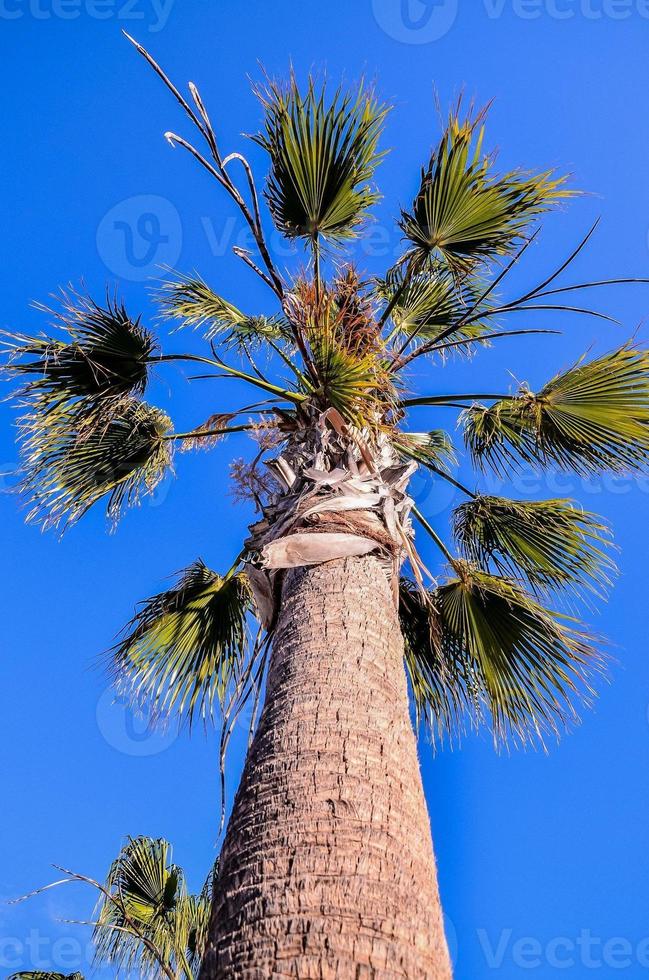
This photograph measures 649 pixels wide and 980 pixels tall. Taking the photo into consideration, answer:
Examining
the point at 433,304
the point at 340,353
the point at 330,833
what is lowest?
the point at 330,833

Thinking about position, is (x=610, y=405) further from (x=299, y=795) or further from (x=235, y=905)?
(x=235, y=905)

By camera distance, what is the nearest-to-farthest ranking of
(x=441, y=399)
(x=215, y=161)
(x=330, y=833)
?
1. (x=330, y=833)
2. (x=215, y=161)
3. (x=441, y=399)

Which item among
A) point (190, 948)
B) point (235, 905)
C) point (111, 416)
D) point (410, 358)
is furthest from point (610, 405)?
point (190, 948)

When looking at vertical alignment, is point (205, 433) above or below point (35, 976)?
above

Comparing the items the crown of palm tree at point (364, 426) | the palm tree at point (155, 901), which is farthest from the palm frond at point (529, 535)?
the palm tree at point (155, 901)

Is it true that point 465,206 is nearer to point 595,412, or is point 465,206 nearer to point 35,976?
point 595,412

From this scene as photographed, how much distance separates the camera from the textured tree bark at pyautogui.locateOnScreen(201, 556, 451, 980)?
1.68 metres

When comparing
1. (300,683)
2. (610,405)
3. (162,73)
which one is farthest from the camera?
(610,405)

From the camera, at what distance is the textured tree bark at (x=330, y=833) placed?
1680mm

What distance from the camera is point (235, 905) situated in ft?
6.02

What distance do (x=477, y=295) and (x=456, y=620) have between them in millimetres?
2820

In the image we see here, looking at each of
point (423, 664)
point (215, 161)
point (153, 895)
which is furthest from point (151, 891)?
point (215, 161)

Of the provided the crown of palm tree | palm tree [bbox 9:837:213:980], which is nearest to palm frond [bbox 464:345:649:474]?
the crown of palm tree

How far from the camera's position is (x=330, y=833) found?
75.7 inches
